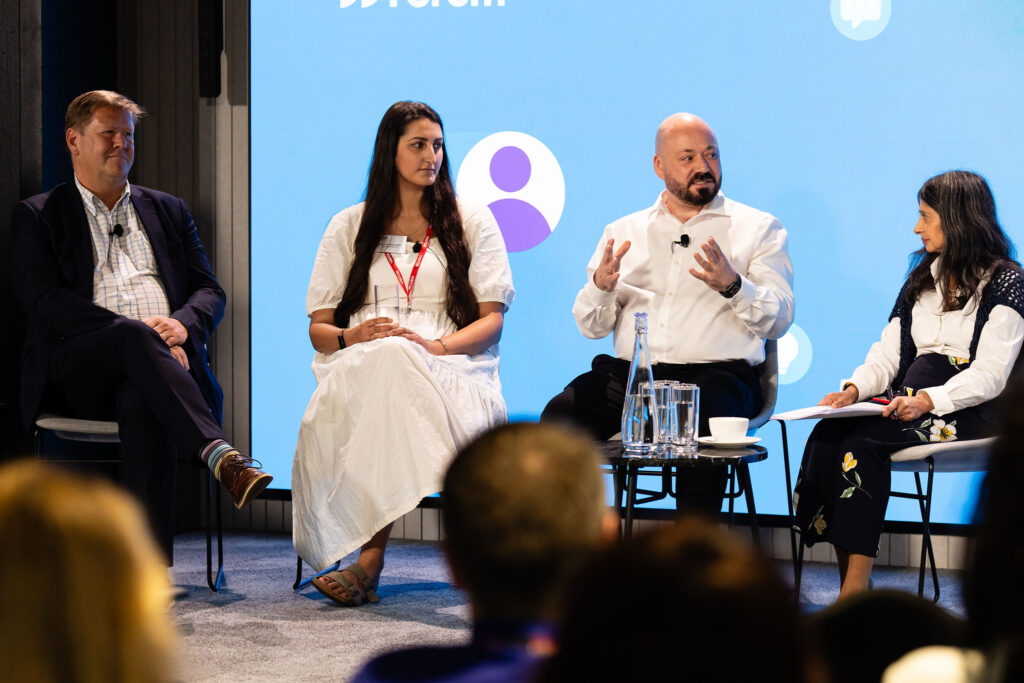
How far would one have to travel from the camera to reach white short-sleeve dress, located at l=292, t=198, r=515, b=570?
3498 millimetres

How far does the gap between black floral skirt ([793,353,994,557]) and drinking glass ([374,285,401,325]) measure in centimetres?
146

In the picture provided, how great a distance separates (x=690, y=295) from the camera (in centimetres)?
384

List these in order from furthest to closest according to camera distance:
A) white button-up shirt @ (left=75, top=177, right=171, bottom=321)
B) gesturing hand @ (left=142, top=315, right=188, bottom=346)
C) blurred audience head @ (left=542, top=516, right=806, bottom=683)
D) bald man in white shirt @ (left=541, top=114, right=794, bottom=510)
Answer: white button-up shirt @ (left=75, top=177, right=171, bottom=321) → gesturing hand @ (left=142, top=315, right=188, bottom=346) → bald man in white shirt @ (left=541, top=114, right=794, bottom=510) → blurred audience head @ (left=542, top=516, right=806, bottom=683)

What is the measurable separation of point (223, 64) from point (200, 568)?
2.20 metres

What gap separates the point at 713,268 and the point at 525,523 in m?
2.60

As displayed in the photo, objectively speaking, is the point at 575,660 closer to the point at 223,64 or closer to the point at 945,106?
the point at 945,106

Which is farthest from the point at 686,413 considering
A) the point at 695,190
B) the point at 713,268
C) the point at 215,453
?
the point at 215,453

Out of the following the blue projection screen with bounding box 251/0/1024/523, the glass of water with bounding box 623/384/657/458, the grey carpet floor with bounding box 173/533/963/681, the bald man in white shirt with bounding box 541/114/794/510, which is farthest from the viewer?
the blue projection screen with bounding box 251/0/1024/523

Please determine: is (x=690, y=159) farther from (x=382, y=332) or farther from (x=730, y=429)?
(x=382, y=332)

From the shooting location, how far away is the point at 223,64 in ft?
16.1

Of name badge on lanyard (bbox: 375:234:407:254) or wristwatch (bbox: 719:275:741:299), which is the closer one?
wristwatch (bbox: 719:275:741:299)

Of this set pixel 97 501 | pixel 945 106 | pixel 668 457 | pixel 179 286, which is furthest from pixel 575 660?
pixel 945 106

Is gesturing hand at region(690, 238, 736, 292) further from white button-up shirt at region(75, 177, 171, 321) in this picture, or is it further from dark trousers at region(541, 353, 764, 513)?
white button-up shirt at region(75, 177, 171, 321)

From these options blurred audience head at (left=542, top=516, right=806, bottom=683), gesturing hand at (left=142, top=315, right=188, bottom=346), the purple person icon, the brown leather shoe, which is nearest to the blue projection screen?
the purple person icon
